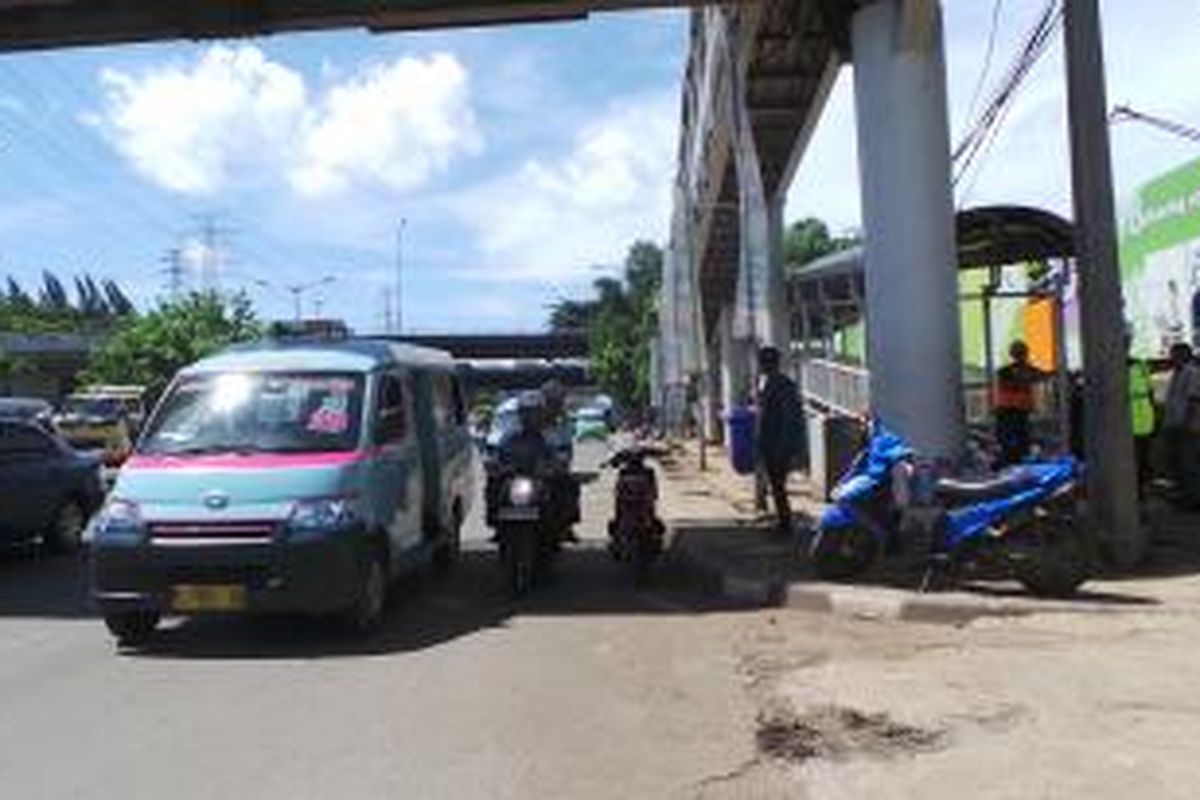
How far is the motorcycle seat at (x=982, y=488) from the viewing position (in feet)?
47.8

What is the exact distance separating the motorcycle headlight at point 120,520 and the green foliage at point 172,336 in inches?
3311

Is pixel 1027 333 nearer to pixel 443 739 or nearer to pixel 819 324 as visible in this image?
pixel 819 324

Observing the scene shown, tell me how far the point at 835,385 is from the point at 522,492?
56.5ft

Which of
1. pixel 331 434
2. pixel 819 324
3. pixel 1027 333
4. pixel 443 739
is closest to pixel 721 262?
pixel 819 324

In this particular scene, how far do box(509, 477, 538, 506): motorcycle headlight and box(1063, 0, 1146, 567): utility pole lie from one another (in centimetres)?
432

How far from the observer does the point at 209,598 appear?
13.6 m

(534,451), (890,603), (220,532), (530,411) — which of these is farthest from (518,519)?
(890,603)

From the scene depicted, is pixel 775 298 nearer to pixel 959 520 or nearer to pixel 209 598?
pixel 959 520

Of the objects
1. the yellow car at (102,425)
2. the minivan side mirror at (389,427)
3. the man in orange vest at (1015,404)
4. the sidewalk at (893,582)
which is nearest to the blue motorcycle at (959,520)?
the sidewalk at (893,582)

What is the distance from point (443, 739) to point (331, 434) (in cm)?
480

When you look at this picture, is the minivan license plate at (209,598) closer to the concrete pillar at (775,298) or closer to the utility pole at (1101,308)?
the utility pole at (1101,308)

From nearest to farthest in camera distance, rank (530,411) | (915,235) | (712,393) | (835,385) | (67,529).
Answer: (530,411), (915,235), (67,529), (835,385), (712,393)

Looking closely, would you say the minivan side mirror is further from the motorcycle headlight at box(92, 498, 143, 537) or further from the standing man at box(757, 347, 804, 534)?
the standing man at box(757, 347, 804, 534)

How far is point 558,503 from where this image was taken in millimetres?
17734
